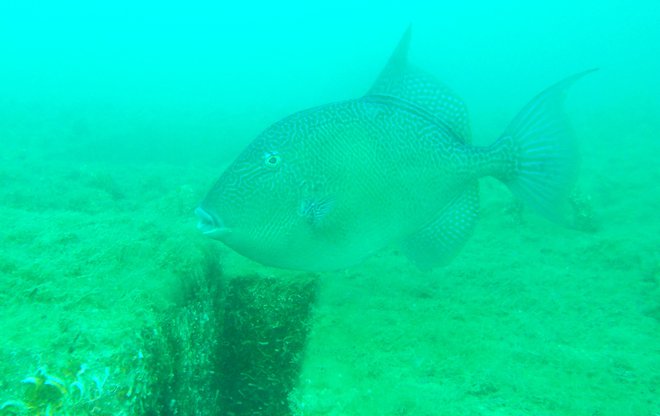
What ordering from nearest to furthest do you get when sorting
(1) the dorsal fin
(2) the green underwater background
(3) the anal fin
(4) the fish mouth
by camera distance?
(2) the green underwater background → (4) the fish mouth → (1) the dorsal fin → (3) the anal fin

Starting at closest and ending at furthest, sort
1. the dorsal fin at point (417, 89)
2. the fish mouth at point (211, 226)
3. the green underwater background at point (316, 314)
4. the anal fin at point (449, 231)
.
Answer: the green underwater background at point (316, 314) → the fish mouth at point (211, 226) → the dorsal fin at point (417, 89) → the anal fin at point (449, 231)

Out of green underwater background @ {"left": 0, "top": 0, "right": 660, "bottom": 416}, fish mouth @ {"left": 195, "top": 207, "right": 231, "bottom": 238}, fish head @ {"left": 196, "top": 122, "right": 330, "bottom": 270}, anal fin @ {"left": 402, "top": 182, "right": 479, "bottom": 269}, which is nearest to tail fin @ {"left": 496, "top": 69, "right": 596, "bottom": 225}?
anal fin @ {"left": 402, "top": 182, "right": 479, "bottom": 269}

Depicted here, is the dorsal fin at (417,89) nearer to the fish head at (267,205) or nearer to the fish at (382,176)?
the fish at (382,176)

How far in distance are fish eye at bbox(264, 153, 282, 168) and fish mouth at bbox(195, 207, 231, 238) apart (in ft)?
1.27

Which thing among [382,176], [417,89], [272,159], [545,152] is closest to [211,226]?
[272,159]

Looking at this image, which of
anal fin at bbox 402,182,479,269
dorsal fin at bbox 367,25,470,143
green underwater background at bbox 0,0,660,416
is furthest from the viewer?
anal fin at bbox 402,182,479,269

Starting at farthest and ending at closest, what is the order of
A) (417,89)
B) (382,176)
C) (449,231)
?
1. (449,231)
2. (417,89)
3. (382,176)

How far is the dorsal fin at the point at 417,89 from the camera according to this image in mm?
2646

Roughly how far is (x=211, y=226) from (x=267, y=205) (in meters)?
0.31

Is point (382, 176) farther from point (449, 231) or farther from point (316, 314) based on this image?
point (316, 314)

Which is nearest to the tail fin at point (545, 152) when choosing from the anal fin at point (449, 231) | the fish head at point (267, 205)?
the anal fin at point (449, 231)

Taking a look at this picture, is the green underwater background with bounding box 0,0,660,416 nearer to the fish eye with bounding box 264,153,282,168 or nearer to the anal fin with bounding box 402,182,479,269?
the anal fin with bounding box 402,182,479,269

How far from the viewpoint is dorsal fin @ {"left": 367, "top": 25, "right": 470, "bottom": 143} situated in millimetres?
2646

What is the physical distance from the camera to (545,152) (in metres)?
2.71
